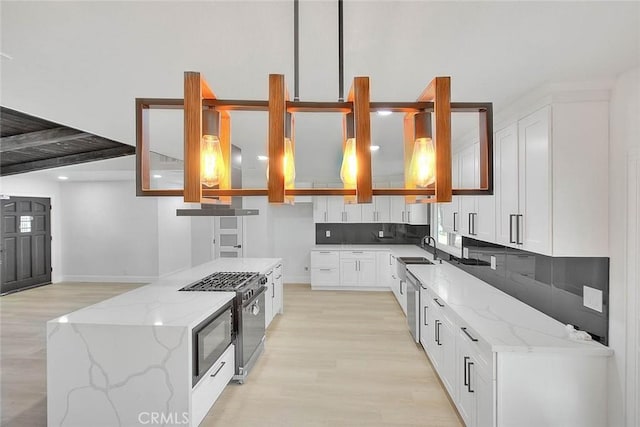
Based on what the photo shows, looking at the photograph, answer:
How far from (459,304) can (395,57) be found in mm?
2052

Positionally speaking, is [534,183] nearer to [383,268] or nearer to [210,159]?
[210,159]

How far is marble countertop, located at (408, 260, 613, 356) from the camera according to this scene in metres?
1.96

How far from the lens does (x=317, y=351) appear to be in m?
3.81

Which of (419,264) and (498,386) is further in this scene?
(419,264)

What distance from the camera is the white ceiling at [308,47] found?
1.32 meters

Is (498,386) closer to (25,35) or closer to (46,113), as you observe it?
(25,35)

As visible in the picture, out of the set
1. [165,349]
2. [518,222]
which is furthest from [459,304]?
[165,349]

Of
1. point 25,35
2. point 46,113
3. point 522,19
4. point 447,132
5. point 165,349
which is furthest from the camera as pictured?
point 46,113

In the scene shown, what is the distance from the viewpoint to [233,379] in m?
3.13

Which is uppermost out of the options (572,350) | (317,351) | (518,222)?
(518,222)

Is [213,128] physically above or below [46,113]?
below

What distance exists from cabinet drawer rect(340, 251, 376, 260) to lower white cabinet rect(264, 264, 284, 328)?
75.8 inches

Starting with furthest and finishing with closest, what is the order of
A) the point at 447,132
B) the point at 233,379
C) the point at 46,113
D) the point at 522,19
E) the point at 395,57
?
the point at 233,379 → the point at 46,113 → the point at 395,57 → the point at 522,19 → the point at 447,132

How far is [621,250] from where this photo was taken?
1.91m
